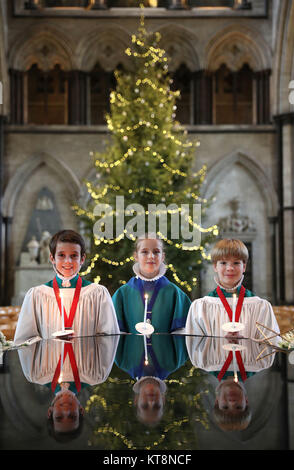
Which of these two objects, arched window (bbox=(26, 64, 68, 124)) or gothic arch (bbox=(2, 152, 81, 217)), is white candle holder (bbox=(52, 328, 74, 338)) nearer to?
gothic arch (bbox=(2, 152, 81, 217))

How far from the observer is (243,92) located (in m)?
16.3

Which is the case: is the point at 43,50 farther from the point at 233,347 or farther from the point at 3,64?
the point at 233,347

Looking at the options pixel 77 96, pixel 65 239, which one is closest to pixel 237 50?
pixel 77 96

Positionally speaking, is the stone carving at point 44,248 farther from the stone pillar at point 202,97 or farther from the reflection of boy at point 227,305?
the reflection of boy at point 227,305

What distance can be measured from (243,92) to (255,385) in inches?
617

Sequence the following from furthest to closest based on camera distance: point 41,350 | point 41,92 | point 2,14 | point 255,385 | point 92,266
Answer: point 41,92 < point 2,14 < point 92,266 < point 41,350 < point 255,385

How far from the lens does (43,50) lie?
15148 millimetres

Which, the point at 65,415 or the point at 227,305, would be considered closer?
the point at 65,415

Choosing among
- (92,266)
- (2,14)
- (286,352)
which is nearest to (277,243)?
(92,266)

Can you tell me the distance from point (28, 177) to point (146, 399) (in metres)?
13.8

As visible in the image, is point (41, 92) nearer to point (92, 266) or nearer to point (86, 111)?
point (86, 111)

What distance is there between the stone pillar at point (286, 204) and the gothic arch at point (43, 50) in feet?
19.9

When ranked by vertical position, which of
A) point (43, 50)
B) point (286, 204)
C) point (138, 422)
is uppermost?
point (43, 50)

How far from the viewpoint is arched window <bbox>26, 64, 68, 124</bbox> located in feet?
52.5
